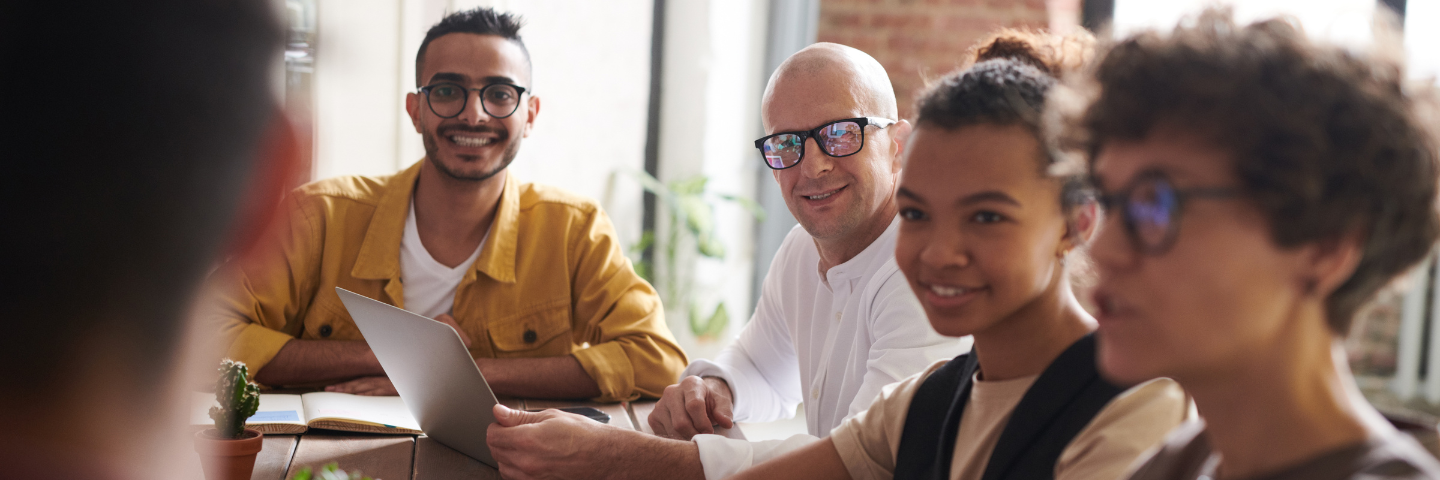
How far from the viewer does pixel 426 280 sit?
2.33m

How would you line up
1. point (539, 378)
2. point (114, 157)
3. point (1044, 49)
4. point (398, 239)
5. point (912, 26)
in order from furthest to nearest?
1. point (912, 26)
2. point (398, 239)
3. point (539, 378)
4. point (1044, 49)
5. point (114, 157)

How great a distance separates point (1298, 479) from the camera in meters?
0.67

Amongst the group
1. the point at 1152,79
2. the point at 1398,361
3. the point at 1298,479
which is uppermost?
the point at 1152,79

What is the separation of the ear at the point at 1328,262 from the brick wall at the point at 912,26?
133 inches

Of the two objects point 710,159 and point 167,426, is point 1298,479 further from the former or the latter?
point 710,159

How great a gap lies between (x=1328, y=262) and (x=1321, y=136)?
0.09m

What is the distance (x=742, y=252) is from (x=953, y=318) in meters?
3.29

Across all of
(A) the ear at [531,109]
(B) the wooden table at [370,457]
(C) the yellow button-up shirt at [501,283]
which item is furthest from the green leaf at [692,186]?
(B) the wooden table at [370,457]

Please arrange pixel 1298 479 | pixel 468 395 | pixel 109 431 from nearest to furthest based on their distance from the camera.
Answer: pixel 109 431 → pixel 1298 479 → pixel 468 395

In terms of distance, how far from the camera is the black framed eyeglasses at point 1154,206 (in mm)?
681

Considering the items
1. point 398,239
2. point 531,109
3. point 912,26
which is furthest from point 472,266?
point 912,26

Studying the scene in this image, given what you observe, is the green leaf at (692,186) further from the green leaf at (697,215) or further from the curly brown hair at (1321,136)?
the curly brown hair at (1321,136)

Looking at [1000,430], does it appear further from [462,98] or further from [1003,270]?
[462,98]

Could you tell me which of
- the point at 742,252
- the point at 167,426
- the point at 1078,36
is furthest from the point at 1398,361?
the point at 167,426
